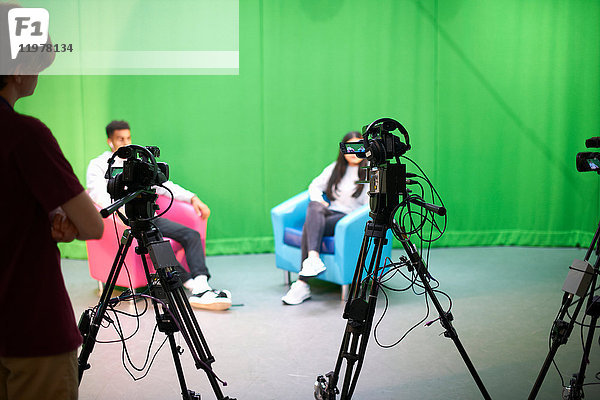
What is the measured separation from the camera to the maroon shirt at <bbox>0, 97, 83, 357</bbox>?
3.73ft

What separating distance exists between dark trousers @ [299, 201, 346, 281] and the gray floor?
36cm

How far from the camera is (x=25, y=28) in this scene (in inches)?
50.9

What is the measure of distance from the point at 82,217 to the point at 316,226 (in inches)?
102

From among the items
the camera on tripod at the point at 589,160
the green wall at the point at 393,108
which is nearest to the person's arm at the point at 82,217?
the camera on tripod at the point at 589,160

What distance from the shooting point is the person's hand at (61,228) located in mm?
1192

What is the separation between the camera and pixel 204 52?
5.18 m

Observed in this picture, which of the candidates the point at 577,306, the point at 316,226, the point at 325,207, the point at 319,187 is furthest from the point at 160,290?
the point at 319,187

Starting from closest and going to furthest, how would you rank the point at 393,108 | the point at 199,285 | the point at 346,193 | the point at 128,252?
the point at 199,285 → the point at 128,252 → the point at 346,193 → the point at 393,108

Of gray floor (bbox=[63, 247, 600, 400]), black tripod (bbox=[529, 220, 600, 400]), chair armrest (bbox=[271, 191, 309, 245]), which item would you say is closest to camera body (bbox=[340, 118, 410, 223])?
black tripod (bbox=[529, 220, 600, 400])

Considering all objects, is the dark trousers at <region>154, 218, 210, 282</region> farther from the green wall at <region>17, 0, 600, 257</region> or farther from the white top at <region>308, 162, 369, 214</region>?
the green wall at <region>17, 0, 600, 257</region>

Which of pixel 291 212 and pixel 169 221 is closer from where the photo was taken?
pixel 169 221

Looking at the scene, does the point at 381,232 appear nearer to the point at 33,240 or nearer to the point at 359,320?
the point at 359,320

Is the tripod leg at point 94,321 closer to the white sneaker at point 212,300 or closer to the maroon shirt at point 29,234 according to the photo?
the maroon shirt at point 29,234

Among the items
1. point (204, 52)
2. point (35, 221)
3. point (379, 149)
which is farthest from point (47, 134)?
point (204, 52)
